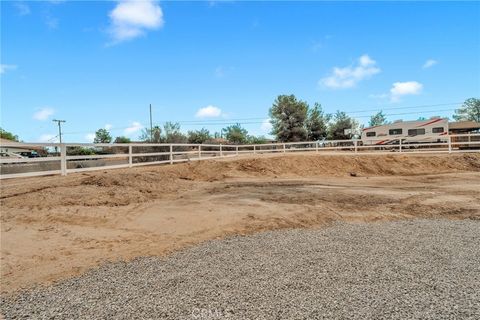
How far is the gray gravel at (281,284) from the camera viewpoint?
124 inches

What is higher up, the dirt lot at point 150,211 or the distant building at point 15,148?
the distant building at point 15,148

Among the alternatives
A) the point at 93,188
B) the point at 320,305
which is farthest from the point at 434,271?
the point at 93,188

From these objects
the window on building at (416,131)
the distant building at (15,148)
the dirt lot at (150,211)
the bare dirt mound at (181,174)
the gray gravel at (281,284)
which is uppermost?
the window on building at (416,131)

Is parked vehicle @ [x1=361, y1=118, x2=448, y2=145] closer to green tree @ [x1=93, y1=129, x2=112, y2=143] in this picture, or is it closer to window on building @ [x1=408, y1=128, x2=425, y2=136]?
window on building @ [x1=408, y1=128, x2=425, y2=136]

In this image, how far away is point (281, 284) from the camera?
3707mm

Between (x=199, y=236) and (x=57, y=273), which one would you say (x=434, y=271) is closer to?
(x=199, y=236)

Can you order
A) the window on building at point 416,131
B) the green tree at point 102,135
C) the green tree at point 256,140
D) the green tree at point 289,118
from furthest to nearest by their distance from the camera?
the green tree at point 102,135
the green tree at point 256,140
the green tree at point 289,118
the window on building at point 416,131

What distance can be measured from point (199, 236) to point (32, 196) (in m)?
4.02

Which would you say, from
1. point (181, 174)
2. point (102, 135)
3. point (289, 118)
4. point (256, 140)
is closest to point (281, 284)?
point (181, 174)

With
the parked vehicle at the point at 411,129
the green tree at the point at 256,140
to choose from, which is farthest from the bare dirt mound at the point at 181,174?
the green tree at the point at 256,140

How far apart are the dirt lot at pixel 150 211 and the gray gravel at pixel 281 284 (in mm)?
638

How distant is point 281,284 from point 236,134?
76657mm

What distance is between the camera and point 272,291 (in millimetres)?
3539

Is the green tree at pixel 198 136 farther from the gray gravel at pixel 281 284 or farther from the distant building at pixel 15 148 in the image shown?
the gray gravel at pixel 281 284
